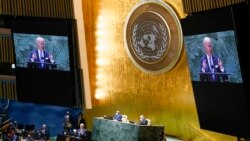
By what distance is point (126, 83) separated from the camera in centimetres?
739

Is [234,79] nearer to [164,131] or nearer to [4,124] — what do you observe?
[164,131]

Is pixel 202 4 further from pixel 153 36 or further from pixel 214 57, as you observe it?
pixel 153 36

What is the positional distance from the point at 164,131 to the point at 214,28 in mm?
2142

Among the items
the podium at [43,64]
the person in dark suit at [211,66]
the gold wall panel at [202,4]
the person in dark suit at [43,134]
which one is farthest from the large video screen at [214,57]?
the person in dark suit at [43,134]

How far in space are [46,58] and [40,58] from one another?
5.2 inches

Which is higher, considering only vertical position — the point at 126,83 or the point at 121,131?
the point at 126,83

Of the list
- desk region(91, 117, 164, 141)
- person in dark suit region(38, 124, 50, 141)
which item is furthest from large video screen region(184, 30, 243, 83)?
person in dark suit region(38, 124, 50, 141)

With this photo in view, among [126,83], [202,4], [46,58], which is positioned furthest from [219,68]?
[46,58]

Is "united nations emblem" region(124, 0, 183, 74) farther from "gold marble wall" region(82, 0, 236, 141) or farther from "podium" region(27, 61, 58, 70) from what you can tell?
"podium" region(27, 61, 58, 70)

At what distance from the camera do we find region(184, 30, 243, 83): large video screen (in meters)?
4.85

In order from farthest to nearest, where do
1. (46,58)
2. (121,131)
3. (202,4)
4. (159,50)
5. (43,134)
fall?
(43,134) → (46,58) → (159,50) → (121,131) → (202,4)

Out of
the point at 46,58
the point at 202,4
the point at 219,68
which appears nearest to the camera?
the point at 219,68

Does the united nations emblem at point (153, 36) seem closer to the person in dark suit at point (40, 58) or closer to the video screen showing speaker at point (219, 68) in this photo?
the video screen showing speaker at point (219, 68)

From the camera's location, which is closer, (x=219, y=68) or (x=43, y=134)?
(x=219, y=68)
